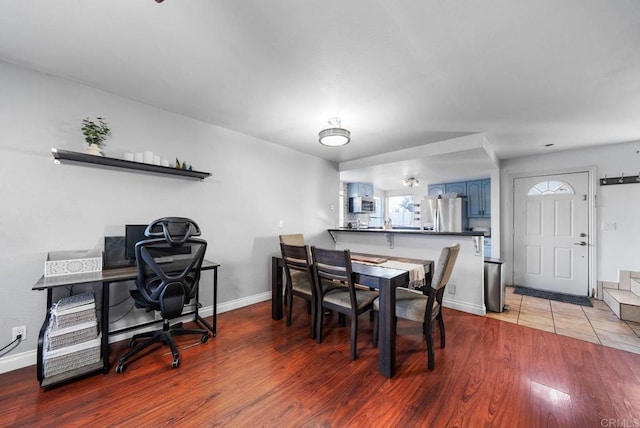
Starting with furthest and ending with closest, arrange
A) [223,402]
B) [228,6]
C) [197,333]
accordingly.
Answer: [197,333], [223,402], [228,6]

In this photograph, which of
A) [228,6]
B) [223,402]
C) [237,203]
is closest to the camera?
[228,6]

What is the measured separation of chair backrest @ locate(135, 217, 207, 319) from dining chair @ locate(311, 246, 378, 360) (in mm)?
1067

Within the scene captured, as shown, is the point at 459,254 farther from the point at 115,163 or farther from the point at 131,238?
the point at 115,163

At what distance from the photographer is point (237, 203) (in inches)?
129

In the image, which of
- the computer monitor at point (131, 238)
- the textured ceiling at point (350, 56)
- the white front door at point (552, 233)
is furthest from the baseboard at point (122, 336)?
the white front door at point (552, 233)

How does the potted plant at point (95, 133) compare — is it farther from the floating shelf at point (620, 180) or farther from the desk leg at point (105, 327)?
the floating shelf at point (620, 180)

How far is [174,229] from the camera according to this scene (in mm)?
2115

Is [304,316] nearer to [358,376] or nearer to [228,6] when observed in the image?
[358,376]

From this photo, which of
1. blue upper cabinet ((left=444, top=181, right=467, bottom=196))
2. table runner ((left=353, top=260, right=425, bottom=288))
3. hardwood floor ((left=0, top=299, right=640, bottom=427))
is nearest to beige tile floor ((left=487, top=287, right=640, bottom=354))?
hardwood floor ((left=0, top=299, right=640, bottom=427))

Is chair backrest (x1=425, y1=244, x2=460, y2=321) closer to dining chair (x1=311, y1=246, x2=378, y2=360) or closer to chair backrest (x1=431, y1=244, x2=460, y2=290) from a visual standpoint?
chair backrest (x1=431, y1=244, x2=460, y2=290)

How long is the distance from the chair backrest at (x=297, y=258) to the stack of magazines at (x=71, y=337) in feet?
5.29

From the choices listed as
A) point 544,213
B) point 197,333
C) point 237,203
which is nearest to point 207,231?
point 237,203

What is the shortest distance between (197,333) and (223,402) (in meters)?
1.02

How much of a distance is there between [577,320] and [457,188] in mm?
3516
